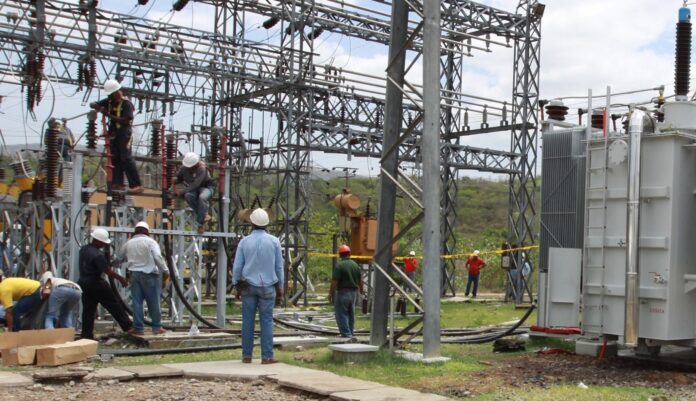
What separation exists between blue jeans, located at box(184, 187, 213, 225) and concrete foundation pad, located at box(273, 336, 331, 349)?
3653mm

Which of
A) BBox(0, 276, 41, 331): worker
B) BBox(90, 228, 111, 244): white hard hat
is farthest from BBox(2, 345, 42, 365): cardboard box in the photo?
BBox(90, 228, 111, 244): white hard hat

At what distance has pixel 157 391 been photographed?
9.59 m

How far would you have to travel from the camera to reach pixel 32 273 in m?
18.8

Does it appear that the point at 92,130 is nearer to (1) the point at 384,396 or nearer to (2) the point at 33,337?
(2) the point at 33,337

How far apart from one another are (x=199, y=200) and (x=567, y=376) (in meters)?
8.74

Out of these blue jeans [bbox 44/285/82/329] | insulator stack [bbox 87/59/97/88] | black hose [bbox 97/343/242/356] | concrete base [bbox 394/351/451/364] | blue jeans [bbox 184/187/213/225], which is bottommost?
black hose [bbox 97/343/242/356]

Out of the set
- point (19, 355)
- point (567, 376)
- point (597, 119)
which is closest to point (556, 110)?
point (597, 119)

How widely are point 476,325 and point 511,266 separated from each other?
12022 mm

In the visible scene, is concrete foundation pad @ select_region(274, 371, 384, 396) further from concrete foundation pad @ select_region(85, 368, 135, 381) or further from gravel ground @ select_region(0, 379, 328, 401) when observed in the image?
concrete foundation pad @ select_region(85, 368, 135, 381)

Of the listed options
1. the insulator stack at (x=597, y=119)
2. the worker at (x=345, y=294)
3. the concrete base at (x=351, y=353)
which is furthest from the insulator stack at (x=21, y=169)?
the insulator stack at (x=597, y=119)

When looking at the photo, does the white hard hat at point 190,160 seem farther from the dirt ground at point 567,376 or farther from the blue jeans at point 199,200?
the dirt ground at point 567,376

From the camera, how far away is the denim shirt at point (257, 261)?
11734 millimetres

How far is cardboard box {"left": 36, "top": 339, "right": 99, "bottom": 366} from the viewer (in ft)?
37.8

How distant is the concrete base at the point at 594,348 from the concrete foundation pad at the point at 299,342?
4.33 m
